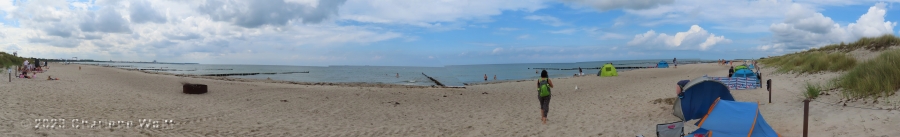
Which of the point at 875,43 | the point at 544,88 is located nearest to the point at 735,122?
the point at 544,88

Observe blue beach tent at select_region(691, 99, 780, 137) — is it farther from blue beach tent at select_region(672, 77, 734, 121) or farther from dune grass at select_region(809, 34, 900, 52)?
dune grass at select_region(809, 34, 900, 52)

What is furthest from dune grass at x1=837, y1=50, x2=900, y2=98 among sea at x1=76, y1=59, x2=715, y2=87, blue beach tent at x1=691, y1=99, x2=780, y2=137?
sea at x1=76, y1=59, x2=715, y2=87

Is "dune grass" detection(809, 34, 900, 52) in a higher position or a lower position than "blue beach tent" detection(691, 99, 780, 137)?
higher

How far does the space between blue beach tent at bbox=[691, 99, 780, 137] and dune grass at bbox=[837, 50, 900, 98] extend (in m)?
3.10

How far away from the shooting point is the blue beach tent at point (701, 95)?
8.27 metres

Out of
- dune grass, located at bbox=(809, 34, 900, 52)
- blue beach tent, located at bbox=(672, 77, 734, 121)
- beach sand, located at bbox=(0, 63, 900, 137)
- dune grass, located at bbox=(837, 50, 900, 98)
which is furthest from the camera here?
dune grass, located at bbox=(809, 34, 900, 52)

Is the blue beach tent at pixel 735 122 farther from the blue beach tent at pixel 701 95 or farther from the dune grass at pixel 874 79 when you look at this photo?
the dune grass at pixel 874 79

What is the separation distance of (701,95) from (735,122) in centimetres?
178

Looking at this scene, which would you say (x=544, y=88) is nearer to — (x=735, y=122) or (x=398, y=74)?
(x=735, y=122)

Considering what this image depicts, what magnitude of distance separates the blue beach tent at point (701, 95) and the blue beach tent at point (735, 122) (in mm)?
1120

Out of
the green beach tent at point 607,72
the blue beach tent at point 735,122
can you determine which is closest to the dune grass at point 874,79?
the blue beach tent at point 735,122

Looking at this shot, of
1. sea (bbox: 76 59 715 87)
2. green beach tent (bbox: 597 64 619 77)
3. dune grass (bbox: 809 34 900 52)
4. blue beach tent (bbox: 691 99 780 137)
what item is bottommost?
sea (bbox: 76 59 715 87)

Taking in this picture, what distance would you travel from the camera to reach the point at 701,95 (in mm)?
8305

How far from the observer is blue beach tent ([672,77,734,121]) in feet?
27.1
